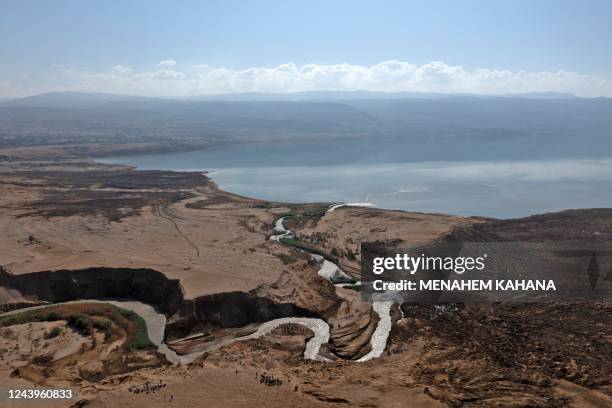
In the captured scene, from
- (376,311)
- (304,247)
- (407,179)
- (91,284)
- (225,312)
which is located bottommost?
(376,311)

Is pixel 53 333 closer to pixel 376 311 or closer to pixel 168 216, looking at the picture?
pixel 376 311

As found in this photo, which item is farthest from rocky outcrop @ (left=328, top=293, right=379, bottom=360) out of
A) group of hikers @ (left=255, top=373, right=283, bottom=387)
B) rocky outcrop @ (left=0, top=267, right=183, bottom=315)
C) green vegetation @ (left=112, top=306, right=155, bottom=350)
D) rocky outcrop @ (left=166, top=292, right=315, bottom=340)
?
rocky outcrop @ (left=0, top=267, right=183, bottom=315)

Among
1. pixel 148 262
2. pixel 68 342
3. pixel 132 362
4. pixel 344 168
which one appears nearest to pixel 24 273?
pixel 148 262

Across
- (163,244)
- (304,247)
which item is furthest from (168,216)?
(304,247)

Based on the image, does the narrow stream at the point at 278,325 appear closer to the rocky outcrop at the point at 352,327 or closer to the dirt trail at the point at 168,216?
the rocky outcrop at the point at 352,327

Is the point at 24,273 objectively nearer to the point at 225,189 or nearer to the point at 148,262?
the point at 148,262

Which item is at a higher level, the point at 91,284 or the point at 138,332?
the point at 91,284
